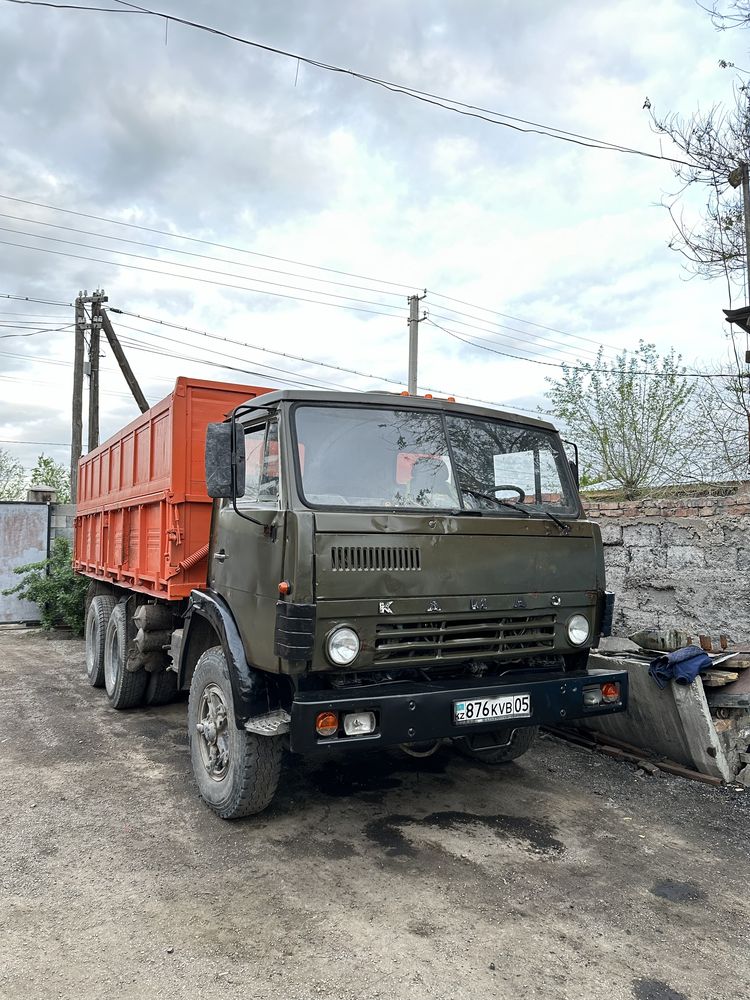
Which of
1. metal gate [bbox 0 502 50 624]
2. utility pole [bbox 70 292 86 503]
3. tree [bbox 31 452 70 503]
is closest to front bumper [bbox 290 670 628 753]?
metal gate [bbox 0 502 50 624]

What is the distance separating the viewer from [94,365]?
667 inches

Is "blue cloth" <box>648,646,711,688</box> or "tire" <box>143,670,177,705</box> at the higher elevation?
"blue cloth" <box>648,646,711,688</box>

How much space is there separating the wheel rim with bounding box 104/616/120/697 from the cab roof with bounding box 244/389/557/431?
3.60 meters

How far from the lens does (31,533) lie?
41.6ft

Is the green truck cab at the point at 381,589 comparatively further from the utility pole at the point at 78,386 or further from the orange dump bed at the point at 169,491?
the utility pole at the point at 78,386

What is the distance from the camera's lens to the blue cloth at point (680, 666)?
4477 mm

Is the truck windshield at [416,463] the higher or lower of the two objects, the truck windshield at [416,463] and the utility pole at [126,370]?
the lower

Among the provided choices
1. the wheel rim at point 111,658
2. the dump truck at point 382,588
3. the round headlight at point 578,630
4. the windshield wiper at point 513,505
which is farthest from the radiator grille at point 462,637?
the wheel rim at point 111,658

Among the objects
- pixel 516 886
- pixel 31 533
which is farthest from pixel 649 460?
pixel 31 533

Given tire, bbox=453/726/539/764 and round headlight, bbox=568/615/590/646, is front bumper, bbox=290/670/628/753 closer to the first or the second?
round headlight, bbox=568/615/590/646

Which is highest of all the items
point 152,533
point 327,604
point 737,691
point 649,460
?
point 649,460

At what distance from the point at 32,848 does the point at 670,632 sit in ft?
13.8

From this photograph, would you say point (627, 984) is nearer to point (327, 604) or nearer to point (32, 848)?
point (327, 604)

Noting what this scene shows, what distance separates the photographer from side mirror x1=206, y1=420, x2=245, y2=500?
12.2ft
